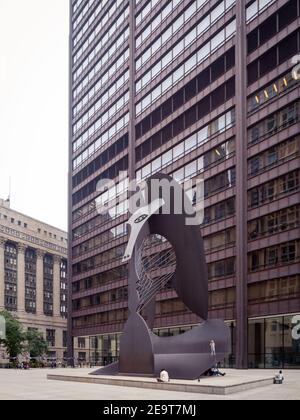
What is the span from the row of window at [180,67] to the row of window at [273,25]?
118 inches

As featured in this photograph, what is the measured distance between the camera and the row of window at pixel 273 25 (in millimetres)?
51781

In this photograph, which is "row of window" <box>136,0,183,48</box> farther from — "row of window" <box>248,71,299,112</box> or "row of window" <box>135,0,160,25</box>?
"row of window" <box>248,71,299,112</box>

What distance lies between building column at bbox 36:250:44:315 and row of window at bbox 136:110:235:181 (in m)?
58.0

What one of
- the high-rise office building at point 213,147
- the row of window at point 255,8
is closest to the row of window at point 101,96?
the high-rise office building at point 213,147

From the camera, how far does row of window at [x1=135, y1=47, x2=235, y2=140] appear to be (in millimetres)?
A: 59188

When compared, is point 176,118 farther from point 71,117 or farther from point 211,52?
point 71,117

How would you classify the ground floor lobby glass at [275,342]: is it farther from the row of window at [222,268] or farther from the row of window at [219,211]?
the row of window at [219,211]

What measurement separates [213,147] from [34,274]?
75.6m

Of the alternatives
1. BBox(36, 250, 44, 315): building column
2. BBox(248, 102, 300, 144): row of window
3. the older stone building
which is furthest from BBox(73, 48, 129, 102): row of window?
BBox(36, 250, 44, 315): building column

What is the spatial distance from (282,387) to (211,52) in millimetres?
41853

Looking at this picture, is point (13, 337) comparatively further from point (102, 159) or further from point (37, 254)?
point (37, 254)

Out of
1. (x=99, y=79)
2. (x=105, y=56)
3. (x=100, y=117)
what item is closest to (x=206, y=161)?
(x=100, y=117)

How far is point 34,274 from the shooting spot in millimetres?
125500

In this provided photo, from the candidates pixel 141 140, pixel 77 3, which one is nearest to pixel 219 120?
pixel 141 140
